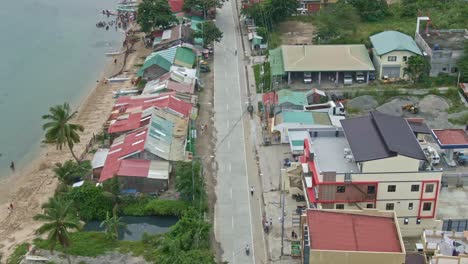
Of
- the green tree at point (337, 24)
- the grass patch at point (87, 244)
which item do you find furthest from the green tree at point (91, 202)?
the green tree at point (337, 24)

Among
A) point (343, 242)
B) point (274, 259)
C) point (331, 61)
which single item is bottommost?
point (274, 259)

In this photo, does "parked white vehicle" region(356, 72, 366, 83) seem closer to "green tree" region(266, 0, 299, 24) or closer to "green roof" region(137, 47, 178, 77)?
"green tree" region(266, 0, 299, 24)

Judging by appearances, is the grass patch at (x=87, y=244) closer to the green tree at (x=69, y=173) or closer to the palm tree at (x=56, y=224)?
the palm tree at (x=56, y=224)

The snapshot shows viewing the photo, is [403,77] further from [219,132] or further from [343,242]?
[343,242]

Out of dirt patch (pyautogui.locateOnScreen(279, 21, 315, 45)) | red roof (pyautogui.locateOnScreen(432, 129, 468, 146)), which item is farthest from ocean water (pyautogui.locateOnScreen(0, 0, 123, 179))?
red roof (pyautogui.locateOnScreen(432, 129, 468, 146))

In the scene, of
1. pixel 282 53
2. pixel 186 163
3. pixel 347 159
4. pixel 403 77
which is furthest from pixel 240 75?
pixel 347 159

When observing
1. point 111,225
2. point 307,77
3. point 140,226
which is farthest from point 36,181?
point 307,77

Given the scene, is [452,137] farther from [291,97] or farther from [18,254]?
[18,254]
